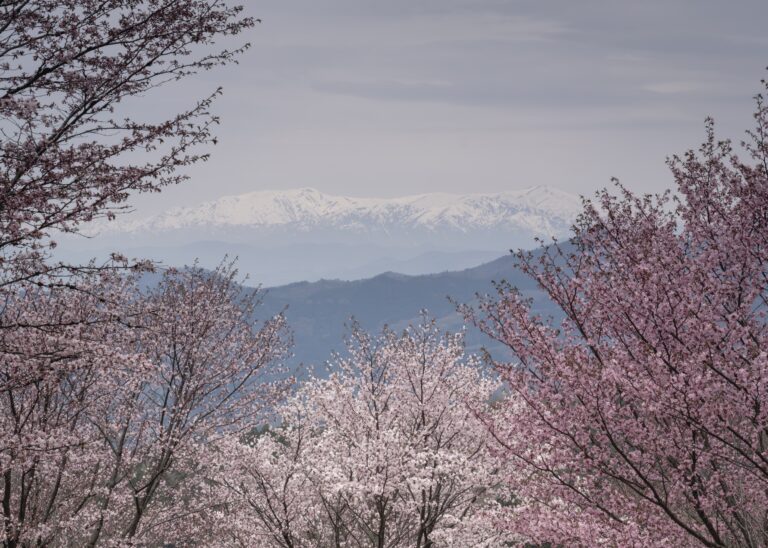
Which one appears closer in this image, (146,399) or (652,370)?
(652,370)

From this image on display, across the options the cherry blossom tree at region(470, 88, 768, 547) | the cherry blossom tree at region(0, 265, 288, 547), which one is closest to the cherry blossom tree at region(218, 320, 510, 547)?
the cherry blossom tree at region(0, 265, 288, 547)

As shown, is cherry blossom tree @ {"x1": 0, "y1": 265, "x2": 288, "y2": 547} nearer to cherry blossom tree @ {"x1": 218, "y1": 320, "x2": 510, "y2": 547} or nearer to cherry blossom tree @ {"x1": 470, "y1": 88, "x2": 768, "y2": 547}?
cherry blossom tree @ {"x1": 218, "y1": 320, "x2": 510, "y2": 547}

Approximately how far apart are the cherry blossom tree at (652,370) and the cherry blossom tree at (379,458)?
380 cm

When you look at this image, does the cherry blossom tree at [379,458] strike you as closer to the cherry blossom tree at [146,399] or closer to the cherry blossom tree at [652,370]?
the cherry blossom tree at [146,399]

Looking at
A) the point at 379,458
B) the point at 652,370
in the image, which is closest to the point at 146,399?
the point at 379,458

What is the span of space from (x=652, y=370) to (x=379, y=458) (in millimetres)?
7496

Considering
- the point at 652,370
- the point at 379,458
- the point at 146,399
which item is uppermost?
the point at 652,370

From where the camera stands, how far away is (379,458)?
1523 centimetres

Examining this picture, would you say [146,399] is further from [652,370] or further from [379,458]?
[652,370]

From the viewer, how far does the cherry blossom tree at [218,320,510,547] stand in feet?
51.2

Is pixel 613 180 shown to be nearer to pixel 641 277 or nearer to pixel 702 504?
pixel 641 277

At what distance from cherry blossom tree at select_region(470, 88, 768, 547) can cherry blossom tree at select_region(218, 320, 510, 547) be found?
12.5 feet

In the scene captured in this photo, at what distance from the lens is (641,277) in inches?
383

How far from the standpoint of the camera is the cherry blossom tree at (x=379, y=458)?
51.2ft
